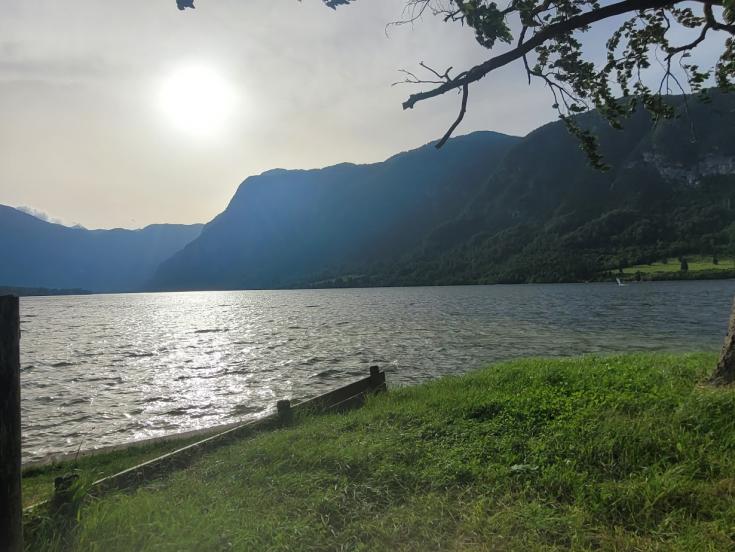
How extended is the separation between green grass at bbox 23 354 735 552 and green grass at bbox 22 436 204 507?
4640mm

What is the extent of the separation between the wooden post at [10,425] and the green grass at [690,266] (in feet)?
645

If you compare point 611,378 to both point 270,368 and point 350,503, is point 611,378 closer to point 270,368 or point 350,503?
point 350,503

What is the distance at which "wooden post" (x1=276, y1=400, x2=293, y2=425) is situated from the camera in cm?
1131

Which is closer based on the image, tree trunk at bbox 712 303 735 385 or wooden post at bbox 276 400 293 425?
tree trunk at bbox 712 303 735 385

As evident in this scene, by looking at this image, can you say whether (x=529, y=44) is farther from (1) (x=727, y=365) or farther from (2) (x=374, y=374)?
(2) (x=374, y=374)

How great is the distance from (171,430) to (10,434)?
1499 centimetres

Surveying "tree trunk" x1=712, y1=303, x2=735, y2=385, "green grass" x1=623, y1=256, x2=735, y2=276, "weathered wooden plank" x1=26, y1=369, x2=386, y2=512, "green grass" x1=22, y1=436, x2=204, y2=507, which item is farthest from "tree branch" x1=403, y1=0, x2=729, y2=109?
"green grass" x1=623, y1=256, x2=735, y2=276

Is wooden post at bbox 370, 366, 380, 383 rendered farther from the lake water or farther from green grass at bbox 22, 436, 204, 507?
the lake water

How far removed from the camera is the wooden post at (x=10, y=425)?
4305mm

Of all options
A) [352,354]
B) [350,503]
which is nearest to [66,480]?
[350,503]

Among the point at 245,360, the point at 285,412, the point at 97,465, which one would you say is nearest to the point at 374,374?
the point at 285,412

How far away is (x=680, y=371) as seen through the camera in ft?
35.8

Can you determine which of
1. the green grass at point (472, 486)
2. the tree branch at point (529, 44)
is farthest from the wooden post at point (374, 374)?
the tree branch at point (529, 44)

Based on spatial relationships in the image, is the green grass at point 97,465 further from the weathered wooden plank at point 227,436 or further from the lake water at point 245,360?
the lake water at point 245,360
